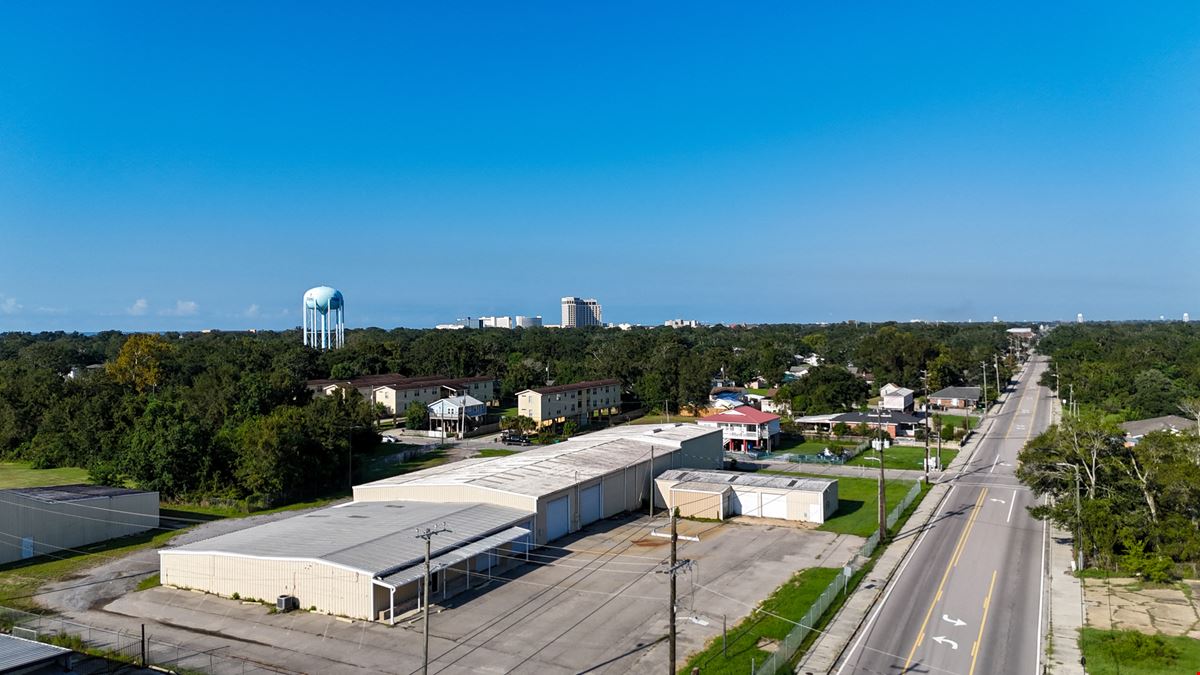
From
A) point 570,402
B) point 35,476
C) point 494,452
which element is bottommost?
point 494,452

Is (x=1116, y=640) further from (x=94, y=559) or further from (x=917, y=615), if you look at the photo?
(x=94, y=559)

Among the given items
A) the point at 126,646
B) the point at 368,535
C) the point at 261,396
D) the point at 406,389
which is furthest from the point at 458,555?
the point at 406,389

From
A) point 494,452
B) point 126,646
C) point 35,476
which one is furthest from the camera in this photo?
point 494,452

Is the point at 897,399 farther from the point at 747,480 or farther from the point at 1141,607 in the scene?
the point at 1141,607

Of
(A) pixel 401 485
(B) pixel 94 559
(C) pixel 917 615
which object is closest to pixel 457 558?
(A) pixel 401 485

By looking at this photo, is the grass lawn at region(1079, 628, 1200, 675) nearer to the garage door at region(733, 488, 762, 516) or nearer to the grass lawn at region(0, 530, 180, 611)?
the garage door at region(733, 488, 762, 516)

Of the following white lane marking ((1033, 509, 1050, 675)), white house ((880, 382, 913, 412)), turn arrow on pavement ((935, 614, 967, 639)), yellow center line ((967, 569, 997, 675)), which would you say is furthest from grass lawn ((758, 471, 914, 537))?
white house ((880, 382, 913, 412))
